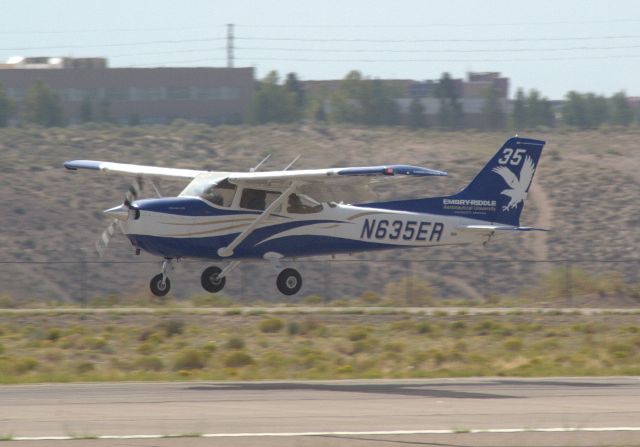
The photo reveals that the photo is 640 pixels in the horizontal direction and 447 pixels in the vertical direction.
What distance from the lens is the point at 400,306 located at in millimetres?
40219

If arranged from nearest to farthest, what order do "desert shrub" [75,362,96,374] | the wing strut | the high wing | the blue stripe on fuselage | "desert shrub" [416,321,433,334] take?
"desert shrub" [75,362,96,374] < the high wing < the blue stripe on fuselage < the wing strut < "desert shrub" [416,321,433,334]

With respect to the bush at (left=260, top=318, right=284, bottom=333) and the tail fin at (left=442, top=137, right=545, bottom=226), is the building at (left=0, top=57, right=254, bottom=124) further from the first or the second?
the tail fin at (left=442, top=137, right=545, bottom=226)

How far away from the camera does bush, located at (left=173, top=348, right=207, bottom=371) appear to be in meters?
24.4

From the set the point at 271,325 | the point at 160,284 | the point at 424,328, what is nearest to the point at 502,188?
the point at 424,328

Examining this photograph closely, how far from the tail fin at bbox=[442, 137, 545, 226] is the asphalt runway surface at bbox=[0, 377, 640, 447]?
815 centimetres

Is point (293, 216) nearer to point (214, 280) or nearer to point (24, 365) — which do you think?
point (214, 280)

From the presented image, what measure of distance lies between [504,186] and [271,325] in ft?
24.1

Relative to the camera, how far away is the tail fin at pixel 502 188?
28.3 metres

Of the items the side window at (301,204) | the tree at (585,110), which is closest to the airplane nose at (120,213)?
the side window at (301,204)

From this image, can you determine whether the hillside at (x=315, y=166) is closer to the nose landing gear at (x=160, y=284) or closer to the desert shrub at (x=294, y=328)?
the desert shrub at (x=294, y=328)

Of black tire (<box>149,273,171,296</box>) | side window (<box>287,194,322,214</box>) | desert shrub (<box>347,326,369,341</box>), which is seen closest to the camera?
black tire (<box>149,273,171,296</box>)

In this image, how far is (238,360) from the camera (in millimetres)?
24844

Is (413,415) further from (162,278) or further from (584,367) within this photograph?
(162,278)

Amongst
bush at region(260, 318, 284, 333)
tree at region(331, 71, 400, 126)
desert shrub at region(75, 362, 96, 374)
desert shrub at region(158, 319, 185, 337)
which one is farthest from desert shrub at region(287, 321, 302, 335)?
tree at region(331, 71, 400, 126)
